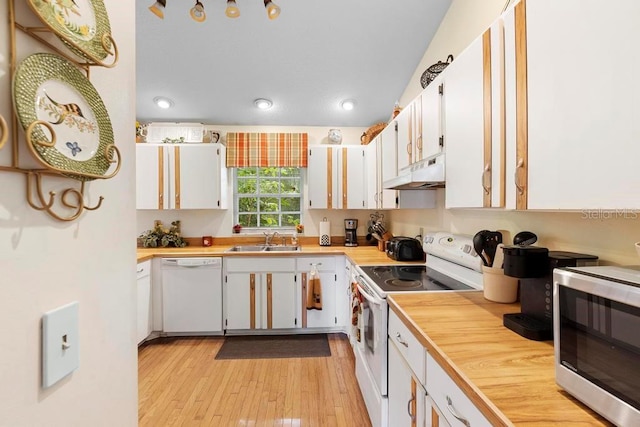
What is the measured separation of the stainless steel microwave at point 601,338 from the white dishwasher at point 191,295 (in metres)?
2.86

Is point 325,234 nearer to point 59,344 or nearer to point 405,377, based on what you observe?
point 405,377

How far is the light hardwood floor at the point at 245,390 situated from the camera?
1928mm

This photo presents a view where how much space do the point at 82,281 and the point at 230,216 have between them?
3253 mm

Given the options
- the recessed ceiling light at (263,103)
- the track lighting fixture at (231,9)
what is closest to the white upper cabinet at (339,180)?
the recessed ceiling light at (263,103)

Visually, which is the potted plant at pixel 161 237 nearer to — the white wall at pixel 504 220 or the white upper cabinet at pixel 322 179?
the white upper cabinet at pixel 322 179

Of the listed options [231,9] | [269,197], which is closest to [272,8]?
[231,9]

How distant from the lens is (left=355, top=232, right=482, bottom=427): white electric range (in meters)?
1.62

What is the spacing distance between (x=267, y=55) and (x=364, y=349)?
258 centimetres

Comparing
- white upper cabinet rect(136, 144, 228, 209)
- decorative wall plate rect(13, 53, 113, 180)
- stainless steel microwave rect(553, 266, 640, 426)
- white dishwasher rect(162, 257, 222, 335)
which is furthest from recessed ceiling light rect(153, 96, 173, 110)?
stainless steel microwave rect(553, 266, 640, 426)

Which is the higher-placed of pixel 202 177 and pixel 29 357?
pixel 202 177

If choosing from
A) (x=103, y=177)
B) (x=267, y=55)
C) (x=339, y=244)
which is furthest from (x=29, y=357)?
(x=339, y=244)

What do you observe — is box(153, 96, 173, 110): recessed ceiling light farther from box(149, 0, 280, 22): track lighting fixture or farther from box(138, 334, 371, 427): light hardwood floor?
box(138, 334, 371, 427): light hardwood floor

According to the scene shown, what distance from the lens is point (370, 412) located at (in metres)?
1.86

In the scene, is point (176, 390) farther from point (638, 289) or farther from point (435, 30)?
point (435, 30)
